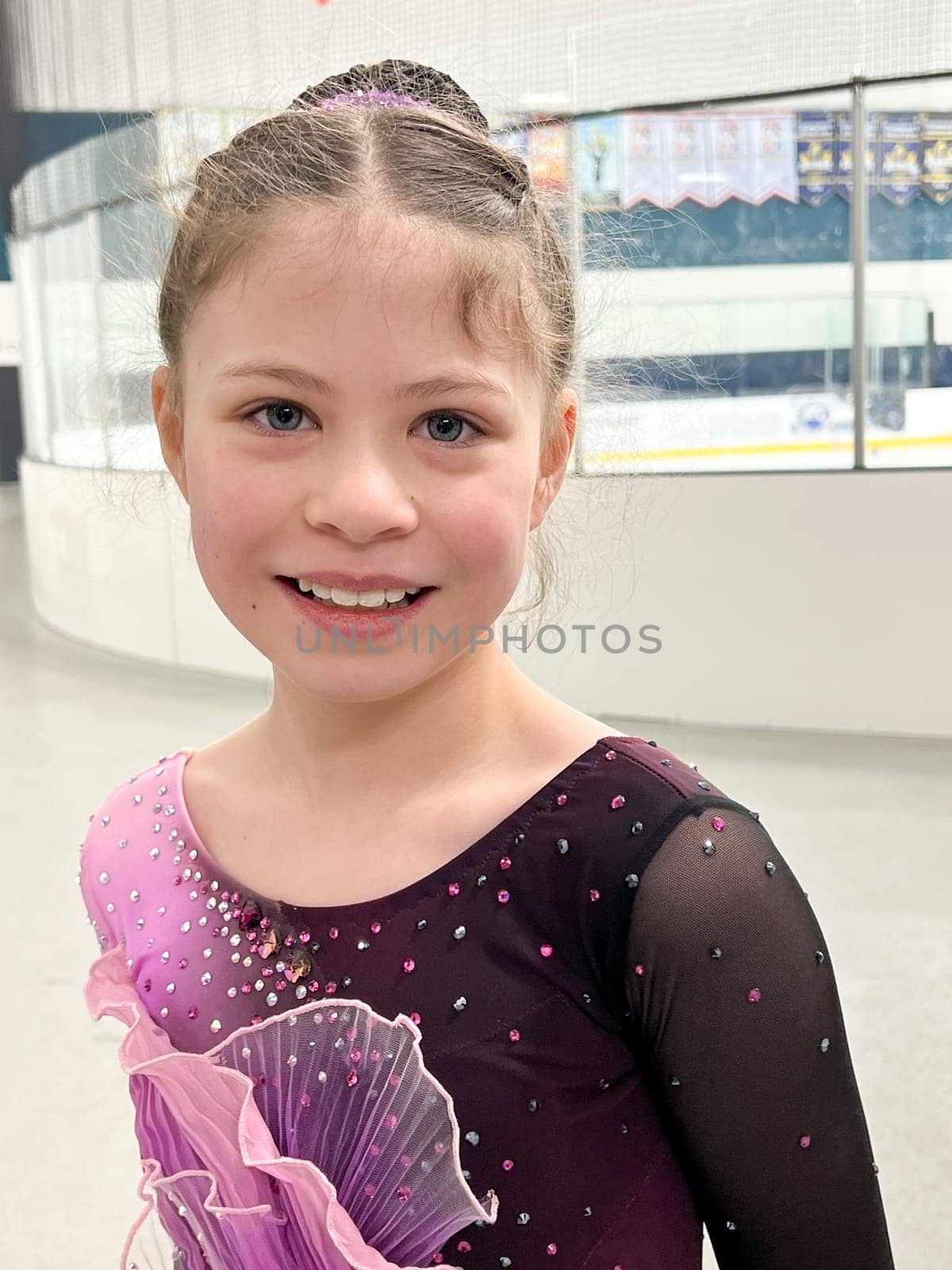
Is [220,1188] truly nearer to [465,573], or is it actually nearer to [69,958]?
[465,573]

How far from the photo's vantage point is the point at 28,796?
3.83 meters

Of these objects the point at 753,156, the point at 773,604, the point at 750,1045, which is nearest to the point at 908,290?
the point at 753,156

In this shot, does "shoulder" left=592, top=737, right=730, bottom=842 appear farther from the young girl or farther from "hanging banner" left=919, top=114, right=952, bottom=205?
"hanging banner" left=919, top=114, right=952, bottom=205

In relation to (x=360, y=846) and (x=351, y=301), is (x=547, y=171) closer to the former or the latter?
(x=351, y=301)

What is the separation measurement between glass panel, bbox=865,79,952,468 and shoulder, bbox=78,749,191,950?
12.1ft

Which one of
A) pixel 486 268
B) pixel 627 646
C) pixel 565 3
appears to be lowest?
pixel 627 646

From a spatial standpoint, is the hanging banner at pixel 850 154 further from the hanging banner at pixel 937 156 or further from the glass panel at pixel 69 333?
the glass panel at pixel 69 333

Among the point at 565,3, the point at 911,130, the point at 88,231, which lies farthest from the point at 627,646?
the point at 88,231

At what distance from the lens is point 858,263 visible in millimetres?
4195

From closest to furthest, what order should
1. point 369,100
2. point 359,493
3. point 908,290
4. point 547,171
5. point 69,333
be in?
point 359,493
point 369,100
point 547,171
point 908,290
point 69,333

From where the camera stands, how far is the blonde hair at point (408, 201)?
75 cm

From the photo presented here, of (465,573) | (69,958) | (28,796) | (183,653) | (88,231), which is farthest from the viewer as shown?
(88,231)

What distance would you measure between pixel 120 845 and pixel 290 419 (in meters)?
0.40

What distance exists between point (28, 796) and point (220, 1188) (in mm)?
3287
